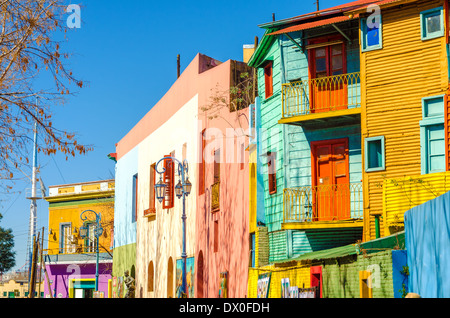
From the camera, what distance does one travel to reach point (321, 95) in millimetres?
22234

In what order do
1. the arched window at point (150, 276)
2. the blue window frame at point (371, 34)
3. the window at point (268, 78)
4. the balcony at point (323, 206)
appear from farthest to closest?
1. the arched window at point (150, 276)
2. the window at point (268, 78)
3. the balcony at point (323, 206)
4. the blue window frame at point (371, 34)

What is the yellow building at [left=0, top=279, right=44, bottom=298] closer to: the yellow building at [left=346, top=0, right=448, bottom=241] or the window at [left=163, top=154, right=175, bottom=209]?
the window at [left=163, top=154, right=175, bottom=209]

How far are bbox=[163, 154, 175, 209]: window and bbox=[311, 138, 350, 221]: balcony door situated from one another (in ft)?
40.5

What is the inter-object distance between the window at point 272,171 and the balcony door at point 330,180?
5.75 feet

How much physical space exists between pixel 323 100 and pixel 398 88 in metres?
2.62

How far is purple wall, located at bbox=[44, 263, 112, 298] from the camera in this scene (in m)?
50.7

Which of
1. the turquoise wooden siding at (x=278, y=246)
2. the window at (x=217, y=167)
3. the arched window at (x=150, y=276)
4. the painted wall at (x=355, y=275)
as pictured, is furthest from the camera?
the arched window at (x=150, y=276)

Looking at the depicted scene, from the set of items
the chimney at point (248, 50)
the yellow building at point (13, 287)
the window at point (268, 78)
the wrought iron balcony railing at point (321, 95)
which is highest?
the chimney at point (248, 50)

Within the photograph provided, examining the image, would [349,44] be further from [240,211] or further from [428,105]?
[240,211]

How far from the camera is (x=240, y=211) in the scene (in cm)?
2547

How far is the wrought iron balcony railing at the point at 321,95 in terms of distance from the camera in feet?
71.3

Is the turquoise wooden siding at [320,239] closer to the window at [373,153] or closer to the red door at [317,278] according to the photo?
the window at [373,153]

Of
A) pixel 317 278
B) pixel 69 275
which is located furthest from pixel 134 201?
pixel 317 278

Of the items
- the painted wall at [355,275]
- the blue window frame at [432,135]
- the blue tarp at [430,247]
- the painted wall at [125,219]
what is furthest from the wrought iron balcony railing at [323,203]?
the painted wall at [125,219]
